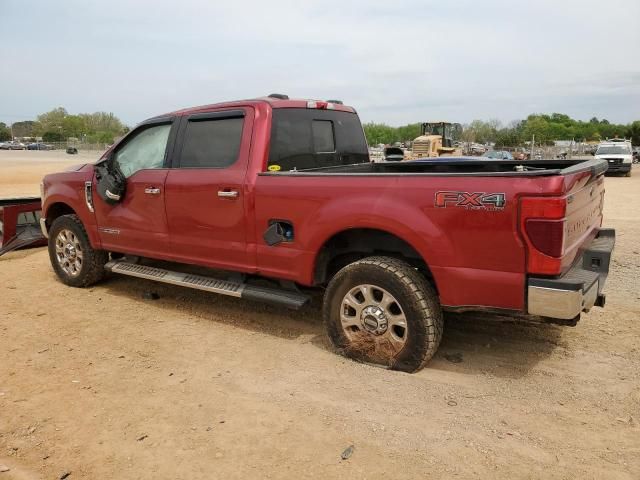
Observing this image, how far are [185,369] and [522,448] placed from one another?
7.84 ft

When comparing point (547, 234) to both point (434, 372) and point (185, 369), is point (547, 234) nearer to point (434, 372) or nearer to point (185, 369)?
point (434, 372)

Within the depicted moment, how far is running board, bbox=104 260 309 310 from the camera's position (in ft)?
14.5

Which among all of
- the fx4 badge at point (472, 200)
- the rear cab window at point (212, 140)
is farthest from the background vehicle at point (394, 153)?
the fx4 badge at point (472, 200)

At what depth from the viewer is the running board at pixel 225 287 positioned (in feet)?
14.5

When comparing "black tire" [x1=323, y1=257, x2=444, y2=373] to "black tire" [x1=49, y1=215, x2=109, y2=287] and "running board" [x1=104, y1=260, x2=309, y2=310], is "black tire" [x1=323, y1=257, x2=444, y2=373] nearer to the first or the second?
"running board" [x1=104, y1=260, x2=309, y2=310]

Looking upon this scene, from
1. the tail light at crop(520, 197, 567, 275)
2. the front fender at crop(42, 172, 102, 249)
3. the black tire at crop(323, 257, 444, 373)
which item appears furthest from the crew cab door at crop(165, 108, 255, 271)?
the tail light at crop(520, 197, 567, 275)

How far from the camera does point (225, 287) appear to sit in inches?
188

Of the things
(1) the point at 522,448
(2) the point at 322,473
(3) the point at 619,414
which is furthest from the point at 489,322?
(2) the point at 322,473

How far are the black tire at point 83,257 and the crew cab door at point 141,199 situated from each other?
15.6 inches

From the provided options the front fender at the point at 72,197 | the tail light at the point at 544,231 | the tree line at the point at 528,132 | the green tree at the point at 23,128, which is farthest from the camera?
the green tree at the point at 23,128

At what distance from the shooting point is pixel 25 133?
472 ft

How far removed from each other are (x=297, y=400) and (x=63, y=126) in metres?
138

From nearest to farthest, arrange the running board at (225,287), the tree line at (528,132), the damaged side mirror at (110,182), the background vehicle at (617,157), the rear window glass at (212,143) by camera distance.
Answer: the running board at (225,287) → the rear window glass at (212,143) → the damaged side mirror at (110,182) → the background vehicle at (617,157) → the tree line at (528,132)

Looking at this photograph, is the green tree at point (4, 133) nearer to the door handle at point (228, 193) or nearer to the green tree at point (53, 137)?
the green tree at point (53, 137)
